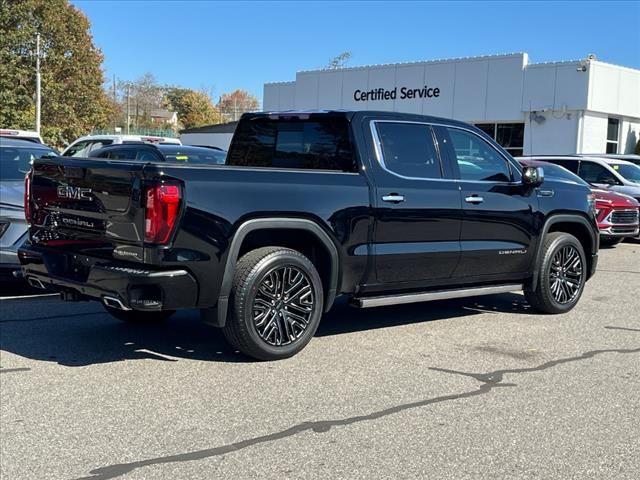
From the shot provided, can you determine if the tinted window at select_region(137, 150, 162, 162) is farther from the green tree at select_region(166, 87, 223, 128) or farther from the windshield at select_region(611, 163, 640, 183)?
the green tree at select_region(166, 87, 223, 128)

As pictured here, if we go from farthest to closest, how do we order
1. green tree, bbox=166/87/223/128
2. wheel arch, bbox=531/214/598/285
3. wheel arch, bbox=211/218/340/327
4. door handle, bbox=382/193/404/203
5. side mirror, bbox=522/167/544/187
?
1. green tree, bbox=166/87/223/128
2. wheel arch, bbox=531/214/598/285
3. side mirror, bbox=522/167/544/187
4. door handle, bbox=382/193/404/203
5. wheel arch, bbox=211/218/340/327

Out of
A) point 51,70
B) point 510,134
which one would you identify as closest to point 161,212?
point 510,134

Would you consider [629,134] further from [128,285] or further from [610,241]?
[128,285]

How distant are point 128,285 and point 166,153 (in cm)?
638

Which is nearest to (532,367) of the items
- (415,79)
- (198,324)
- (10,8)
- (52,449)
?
(198,324)

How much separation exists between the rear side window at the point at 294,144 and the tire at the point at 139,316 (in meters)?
1.64

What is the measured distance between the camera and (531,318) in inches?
311

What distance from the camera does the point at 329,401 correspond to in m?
5.03

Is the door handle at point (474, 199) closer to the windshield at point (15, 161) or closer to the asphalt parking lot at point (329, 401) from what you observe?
the asphalt parking lot at point (329, 401)

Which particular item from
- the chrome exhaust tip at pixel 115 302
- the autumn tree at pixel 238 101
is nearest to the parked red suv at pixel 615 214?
the chrome exhaust tip at pixel 115 302

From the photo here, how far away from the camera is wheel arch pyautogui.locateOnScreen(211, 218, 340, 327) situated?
5.54 metres

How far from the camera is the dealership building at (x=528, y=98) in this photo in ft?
91.9

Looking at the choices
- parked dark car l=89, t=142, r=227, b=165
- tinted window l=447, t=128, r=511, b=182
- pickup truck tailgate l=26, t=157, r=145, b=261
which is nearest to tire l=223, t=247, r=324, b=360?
pickup truck tailgate l=26, t=157, r=145, b=261

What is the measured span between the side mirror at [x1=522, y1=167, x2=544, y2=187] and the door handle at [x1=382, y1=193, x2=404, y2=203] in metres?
1.65
